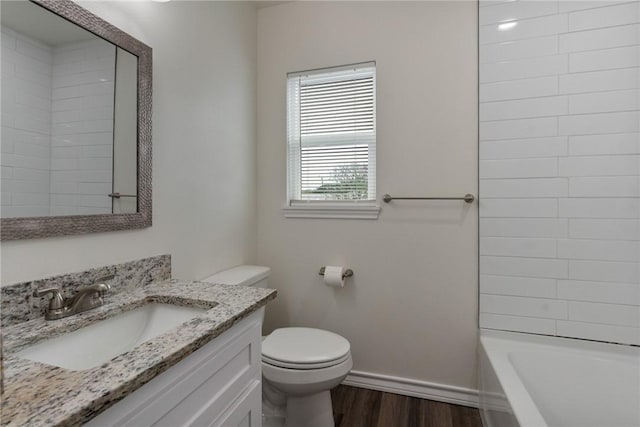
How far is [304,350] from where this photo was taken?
149 centimetres

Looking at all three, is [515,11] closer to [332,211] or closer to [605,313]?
[332,211]

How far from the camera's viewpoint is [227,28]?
1.83m

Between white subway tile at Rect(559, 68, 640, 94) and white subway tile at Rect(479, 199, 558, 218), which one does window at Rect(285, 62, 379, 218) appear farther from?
white subway tile at Rect(559, 68, 640, 94)

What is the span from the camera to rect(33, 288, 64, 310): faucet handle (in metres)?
0.88

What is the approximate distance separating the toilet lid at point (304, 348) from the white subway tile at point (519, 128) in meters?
1.37

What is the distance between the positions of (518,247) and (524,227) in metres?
0.11

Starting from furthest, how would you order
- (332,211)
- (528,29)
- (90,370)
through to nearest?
(332,211) → (528,29) → (90,370)

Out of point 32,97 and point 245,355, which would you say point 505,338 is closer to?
point 245,355

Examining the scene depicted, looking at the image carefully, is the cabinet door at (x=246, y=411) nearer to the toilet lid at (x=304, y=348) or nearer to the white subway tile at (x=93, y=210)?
the toilet lid at (x=304, y=348)

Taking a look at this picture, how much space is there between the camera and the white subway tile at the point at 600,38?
151 centimetres

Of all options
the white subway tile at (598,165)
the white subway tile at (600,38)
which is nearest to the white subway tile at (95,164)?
the white subway tile at (598,165)

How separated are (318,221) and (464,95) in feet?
3.72

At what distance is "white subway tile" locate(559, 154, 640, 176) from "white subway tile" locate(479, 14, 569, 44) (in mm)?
670

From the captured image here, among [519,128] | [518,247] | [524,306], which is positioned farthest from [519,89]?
[524,306]
